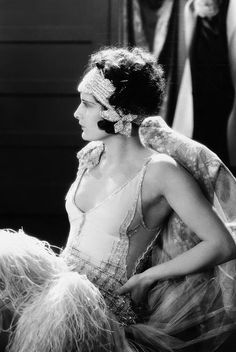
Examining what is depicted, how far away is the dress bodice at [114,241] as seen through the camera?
198 centimetres

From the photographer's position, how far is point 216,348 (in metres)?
1.92

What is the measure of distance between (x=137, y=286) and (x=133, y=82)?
56cm

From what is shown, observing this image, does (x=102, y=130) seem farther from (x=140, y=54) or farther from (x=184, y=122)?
(x=184, y=122)

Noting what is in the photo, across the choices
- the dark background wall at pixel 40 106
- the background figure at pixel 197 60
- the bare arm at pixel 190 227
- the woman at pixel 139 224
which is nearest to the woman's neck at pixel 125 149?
the woman at pixel 139 224

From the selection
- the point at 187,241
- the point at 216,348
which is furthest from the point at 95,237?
the point at 216,348

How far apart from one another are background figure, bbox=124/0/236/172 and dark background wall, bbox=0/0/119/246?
51cm

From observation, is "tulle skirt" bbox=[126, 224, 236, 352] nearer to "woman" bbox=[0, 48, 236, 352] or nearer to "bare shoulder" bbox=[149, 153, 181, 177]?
"woman" bbox=[0, 48, 236, 352]

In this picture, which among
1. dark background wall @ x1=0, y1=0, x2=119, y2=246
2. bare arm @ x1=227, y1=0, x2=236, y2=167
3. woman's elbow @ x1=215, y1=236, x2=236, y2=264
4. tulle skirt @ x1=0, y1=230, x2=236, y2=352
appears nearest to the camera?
tulle skirt @ x1=0, y1=230, x2=236, y2=352

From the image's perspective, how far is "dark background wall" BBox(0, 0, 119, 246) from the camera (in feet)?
15.6

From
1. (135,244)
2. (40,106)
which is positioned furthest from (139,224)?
(40,106)

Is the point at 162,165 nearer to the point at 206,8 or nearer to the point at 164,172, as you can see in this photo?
the point at 164,172

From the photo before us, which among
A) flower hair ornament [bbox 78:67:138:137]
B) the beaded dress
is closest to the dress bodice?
the beaded dress

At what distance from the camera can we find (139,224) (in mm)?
A: 2004

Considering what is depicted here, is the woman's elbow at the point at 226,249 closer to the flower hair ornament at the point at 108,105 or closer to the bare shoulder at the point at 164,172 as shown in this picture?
the bare shoulder at the point at 164,172
